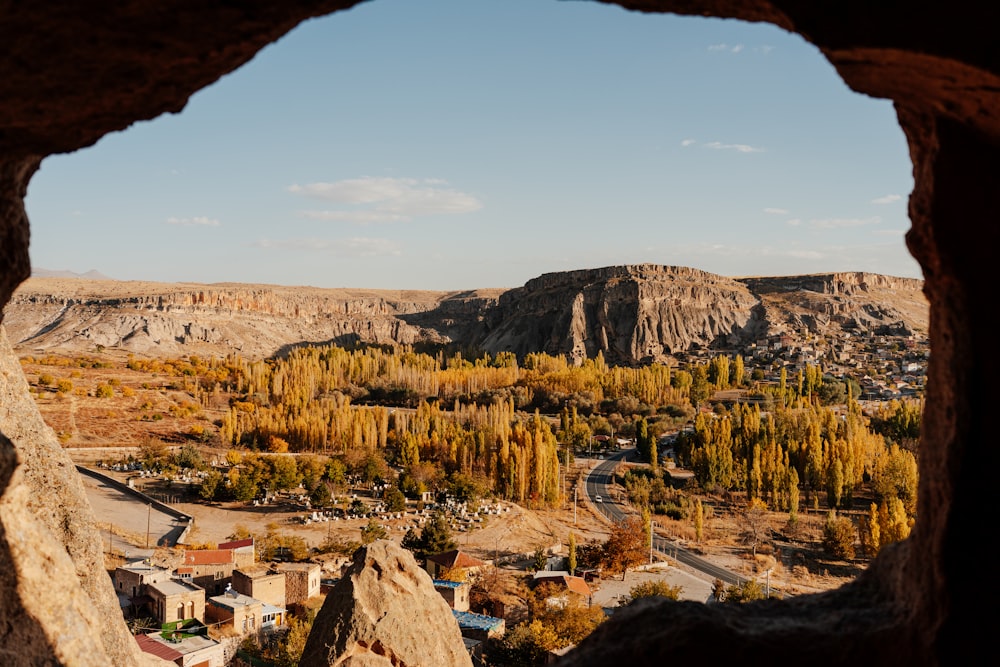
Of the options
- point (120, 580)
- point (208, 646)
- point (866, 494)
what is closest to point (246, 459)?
point (120, 580)

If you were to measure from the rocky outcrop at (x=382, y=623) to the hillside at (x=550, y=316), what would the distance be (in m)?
97.9

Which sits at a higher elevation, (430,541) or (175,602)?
(175,602)

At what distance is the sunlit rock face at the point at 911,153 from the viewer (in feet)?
9.69

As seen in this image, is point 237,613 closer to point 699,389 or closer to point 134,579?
point 134,579

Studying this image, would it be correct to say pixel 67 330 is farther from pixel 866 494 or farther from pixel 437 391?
pixel 866 494

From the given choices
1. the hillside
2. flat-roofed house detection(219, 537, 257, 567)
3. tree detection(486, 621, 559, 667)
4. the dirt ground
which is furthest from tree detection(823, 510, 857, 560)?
the hillside

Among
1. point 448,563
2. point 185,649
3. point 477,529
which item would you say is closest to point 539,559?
point 448,563

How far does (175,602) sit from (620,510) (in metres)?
26.5

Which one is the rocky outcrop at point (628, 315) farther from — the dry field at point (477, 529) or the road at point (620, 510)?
the dry field at point (477, 529)

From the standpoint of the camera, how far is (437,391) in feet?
265

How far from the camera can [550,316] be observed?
120 m

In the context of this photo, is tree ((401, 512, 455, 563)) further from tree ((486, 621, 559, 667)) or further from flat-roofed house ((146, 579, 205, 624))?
flat-roofed house ((146, 579, 205, 624))

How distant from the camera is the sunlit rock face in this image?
2.95 metres

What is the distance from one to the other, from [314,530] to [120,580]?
12147 mm
